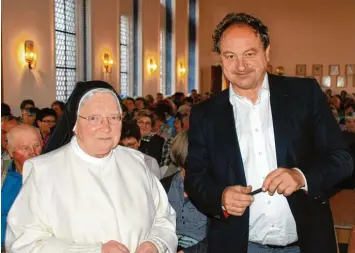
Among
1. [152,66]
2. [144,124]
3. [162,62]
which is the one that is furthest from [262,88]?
[162,62]

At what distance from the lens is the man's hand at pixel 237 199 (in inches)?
87.7

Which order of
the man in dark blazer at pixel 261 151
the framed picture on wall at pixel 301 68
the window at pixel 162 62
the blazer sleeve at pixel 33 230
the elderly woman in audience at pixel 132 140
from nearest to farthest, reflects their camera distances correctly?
the blazer sleeve at pixel 33 230 < the man in dark blazer at pixel 261 151 < the elderly woman in audience at pixel 132 140 < the window at pixel 162 62 < the framed picture on wall at pixel 301 68

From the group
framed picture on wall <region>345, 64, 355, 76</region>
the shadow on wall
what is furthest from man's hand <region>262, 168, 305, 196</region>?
framed picture on wall <region>345, 64, 355, 76</region>

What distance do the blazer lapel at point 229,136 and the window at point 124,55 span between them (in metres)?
16.1

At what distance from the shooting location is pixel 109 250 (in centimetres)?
234

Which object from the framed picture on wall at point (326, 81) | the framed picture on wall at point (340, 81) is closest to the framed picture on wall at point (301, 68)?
the framed picture on wall at point (326, 81)

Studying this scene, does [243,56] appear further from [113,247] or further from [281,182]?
[113,247]

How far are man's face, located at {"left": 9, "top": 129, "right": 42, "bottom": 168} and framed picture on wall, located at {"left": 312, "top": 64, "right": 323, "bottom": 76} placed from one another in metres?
24.9

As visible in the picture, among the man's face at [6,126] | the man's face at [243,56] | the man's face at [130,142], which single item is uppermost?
the man's face at [243,56]

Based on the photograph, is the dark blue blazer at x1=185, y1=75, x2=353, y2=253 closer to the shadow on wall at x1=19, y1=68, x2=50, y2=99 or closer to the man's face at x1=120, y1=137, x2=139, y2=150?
the man's face at x1=120, y1=137, x2=139, y2=150

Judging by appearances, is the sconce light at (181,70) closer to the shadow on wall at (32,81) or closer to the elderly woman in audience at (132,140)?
the shadow on wall at (32,81)

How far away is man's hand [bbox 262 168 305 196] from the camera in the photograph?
217cm

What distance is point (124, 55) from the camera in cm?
1897

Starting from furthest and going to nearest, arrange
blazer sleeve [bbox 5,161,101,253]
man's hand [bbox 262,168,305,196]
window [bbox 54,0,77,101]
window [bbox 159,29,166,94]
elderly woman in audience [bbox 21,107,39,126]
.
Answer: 1. window [bbox 159,29,166,94]
2. window [bbox 54,0,77,101]
3. elderly woman in audience [bbox 21,107,39,126]
4. blazer sleeve [bbox 5,161,101,253]
5. man's hand [bbox 262,168,305,196]
